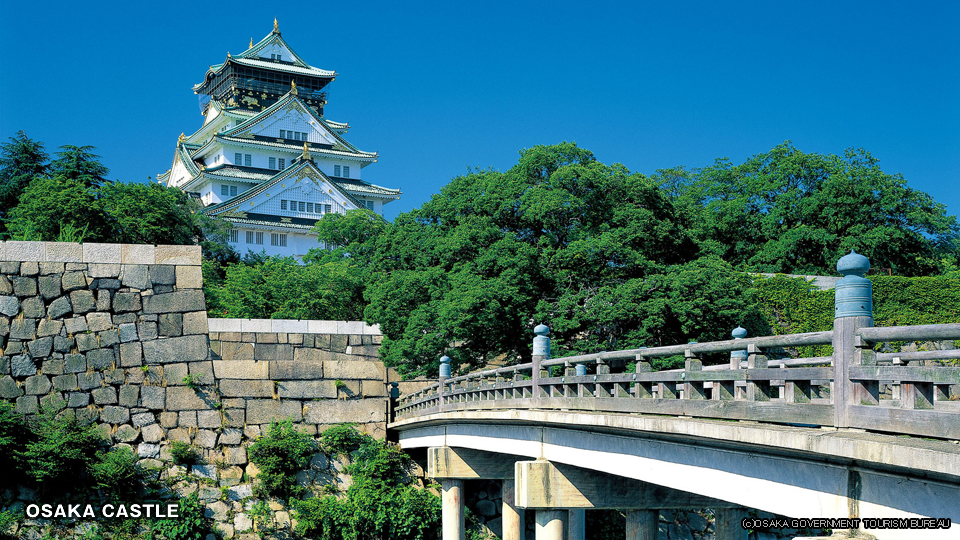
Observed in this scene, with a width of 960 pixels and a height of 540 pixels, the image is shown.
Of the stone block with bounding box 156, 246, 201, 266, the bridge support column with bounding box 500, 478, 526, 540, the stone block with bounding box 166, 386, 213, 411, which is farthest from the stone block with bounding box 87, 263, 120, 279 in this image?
the bridge support column with bounding box 500, 478, 526, 540

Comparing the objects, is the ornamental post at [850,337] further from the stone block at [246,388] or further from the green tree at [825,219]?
the green tree at [825,219]

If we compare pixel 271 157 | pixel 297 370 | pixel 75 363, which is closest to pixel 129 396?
pixel 75 363

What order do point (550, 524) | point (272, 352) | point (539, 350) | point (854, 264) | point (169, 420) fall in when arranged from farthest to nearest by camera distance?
point (272, 352)
point (169, 420)
point (539, 350)
point (550, 524)
point (854, 264)

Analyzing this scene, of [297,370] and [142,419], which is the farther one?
[297,370]

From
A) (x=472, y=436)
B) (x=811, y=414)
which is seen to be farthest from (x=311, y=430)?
(x=811, y=414)

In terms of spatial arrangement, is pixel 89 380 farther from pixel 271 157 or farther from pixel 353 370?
pixel 271 157

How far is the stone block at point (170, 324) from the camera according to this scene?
20.6 meters

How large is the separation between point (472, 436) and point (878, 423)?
10550 millimetres

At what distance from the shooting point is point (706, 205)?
32625 mm

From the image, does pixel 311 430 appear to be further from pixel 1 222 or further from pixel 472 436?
pixel 1 222

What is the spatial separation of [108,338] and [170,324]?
134 cm

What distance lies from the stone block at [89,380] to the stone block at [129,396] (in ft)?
1.67

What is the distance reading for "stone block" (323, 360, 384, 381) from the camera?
873 inches

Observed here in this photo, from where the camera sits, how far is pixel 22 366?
1936 cm
